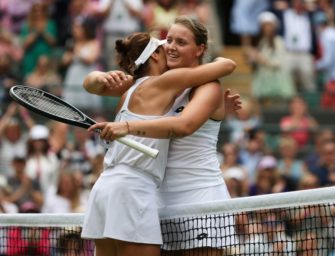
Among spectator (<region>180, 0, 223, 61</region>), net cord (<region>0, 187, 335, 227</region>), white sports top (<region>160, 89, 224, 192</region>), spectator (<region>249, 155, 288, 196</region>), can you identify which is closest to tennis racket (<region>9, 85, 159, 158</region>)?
white sports top (<region>160, 89, 224, 192</region>)

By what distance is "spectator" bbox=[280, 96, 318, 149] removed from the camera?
54.7 ft

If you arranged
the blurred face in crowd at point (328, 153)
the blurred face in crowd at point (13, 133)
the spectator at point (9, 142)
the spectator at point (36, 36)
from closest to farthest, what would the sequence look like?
1. the blurred face in crowd at point (328, 153)
2. the spectator at point (9, 142)
3. the blurred face in crowd at point (13, 133)
4. the spectator at point (36, 36)

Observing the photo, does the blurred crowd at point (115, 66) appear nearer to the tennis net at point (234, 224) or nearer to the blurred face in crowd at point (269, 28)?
the blurred face in crowd at point (269, 28)

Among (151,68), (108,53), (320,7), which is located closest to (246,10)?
(320,7)

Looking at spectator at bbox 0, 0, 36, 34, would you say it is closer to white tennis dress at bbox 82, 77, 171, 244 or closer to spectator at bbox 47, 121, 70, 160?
spectator at bbox 47, 121, 70, 160

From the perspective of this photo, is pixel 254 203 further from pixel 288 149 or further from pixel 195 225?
pixel 288 149

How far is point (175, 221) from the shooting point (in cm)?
822

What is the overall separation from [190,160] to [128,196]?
514 mm

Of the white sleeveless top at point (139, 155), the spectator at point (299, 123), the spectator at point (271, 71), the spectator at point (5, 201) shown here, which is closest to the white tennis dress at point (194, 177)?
the white sleeveless top at point (139, 155)

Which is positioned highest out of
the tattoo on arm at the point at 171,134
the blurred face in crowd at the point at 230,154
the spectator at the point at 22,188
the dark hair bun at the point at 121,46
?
the dark hair bun at the point at 121,46

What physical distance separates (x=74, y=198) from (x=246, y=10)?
6.31 m

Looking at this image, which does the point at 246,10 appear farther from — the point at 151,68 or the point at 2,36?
the point at 151,68

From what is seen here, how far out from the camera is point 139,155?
7.90 meters

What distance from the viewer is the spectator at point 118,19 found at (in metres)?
18.0
